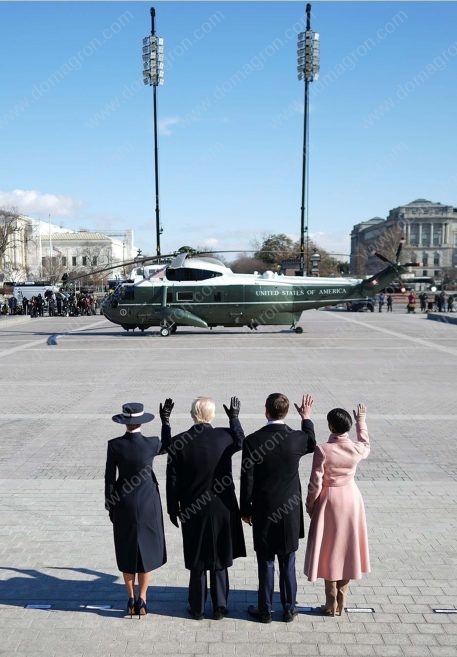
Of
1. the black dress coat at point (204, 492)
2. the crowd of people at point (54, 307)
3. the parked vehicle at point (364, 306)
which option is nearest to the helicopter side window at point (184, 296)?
the black dress coat at point (204, 492)

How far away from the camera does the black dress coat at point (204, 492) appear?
4.49 meters

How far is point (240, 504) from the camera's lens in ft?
15.0

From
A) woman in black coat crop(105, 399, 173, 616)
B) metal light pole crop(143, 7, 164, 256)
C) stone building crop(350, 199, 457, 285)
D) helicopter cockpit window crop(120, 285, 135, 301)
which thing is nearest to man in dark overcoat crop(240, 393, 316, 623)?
woman in black coat crop(105, 399, 173, 616)

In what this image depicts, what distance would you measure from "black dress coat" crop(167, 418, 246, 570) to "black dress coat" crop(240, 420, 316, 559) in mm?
160

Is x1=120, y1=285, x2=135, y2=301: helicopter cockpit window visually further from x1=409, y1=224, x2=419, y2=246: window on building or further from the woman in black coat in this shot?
x1=409, y1=224, x2=419, y2=246: window on building

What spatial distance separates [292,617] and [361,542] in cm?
76

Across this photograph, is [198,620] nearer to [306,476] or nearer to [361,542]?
[361,542]

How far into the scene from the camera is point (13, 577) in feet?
17.4

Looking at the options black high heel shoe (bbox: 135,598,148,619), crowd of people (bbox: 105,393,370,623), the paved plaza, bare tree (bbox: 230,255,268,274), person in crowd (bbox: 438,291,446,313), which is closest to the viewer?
the paved plaza

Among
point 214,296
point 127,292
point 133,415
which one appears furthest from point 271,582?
point 127,292

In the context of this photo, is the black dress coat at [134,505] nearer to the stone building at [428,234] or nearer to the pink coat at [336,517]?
the pink coat at [336,517]

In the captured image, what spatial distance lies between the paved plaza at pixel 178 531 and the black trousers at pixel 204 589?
0.45 feet

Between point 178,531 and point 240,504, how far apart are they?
200cm

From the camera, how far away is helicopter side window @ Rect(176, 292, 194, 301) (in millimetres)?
25641
